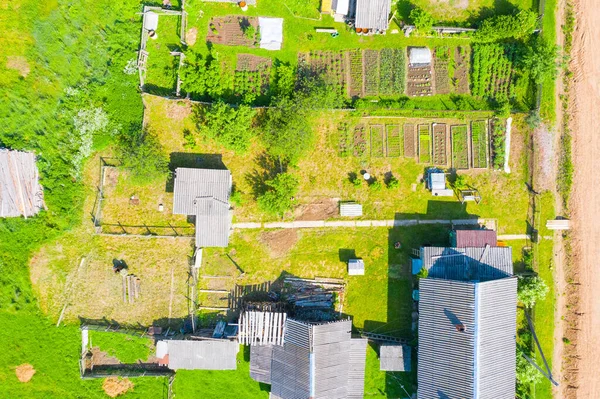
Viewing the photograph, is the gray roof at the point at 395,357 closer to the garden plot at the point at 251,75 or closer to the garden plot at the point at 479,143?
the garden plot at the point at 479,143

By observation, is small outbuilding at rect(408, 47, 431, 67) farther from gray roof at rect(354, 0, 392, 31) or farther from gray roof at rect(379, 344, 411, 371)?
gray roof at rect(379, 344, 411, 371)

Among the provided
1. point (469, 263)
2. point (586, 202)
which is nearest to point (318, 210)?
point (469, 263)

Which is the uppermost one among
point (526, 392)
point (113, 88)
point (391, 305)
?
point (113, 88)

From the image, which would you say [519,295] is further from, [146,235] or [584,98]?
[146,235]

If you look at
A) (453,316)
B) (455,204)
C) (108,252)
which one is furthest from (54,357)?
(455,204)

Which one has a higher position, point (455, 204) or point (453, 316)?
point (455, 204)
